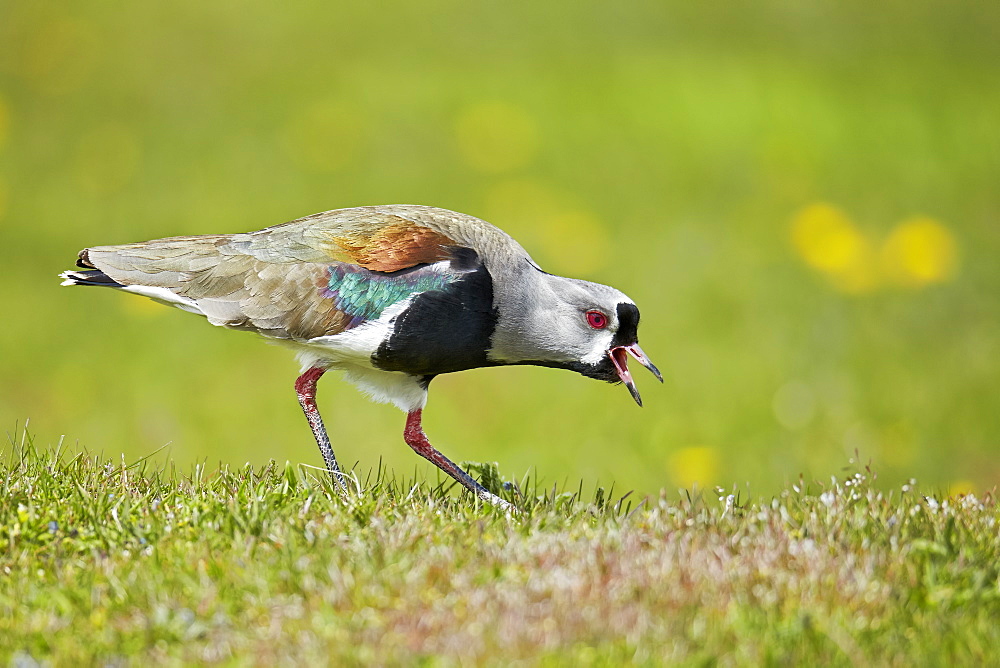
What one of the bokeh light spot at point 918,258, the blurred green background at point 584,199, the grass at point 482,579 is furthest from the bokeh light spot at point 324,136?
the grass at point 482,579

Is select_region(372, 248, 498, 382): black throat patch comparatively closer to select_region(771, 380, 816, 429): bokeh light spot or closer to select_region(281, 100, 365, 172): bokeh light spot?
select_region(771, 380, 816, 429): bokeh light spot

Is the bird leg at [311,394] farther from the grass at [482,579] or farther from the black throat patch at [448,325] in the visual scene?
the grass at [482,579]

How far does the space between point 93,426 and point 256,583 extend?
325 inches

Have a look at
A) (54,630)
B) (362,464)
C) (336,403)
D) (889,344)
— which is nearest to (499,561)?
(54,630)

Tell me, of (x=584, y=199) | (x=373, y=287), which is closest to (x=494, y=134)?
(x=584, y=199)

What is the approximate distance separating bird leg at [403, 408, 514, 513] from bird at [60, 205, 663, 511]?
0.02 metres

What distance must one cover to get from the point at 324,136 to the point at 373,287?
923 centimetres

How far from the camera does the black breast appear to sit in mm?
6695

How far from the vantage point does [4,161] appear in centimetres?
1534

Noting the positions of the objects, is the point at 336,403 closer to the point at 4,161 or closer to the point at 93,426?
the point at 93,426

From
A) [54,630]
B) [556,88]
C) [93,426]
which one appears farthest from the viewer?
[556,88]

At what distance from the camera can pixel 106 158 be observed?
50.5 feet

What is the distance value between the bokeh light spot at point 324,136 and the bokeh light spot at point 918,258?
7333mm

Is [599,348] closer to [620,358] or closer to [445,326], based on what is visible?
[620,358]
